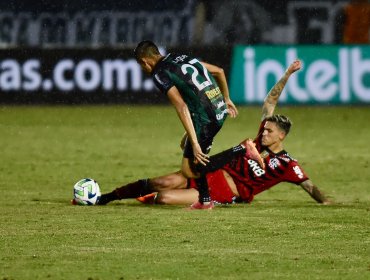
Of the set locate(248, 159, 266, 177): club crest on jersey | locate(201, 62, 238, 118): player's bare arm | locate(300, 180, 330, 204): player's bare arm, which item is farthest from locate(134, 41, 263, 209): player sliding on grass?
locate(300, 180, 330, 204): player's bare arm

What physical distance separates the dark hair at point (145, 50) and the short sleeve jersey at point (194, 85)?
0.14 meters

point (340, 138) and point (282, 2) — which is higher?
point (282, 2)

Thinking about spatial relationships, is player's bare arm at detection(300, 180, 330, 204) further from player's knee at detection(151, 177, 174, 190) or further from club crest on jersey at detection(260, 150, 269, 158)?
player's knee at detection(151, 177, 174, 190)

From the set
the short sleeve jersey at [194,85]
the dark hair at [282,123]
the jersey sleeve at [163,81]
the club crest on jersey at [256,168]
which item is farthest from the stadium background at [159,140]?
the jersey sleeve at [163,81]

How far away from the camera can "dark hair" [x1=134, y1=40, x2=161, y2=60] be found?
11156mm

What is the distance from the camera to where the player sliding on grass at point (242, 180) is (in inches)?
464

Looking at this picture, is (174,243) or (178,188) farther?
(178,188)

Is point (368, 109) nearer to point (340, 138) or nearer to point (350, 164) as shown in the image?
point (340, 138)

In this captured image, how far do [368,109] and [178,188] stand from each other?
12.5 meters

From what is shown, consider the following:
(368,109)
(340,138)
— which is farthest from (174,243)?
(368,109)

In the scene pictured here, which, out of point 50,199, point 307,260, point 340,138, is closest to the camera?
point 307,260

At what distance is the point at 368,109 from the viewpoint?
23.8 meters

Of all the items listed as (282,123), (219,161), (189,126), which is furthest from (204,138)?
(282,123)

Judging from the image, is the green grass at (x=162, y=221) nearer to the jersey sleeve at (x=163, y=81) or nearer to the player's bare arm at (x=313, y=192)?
the player's bare arm at (x=313, y=192)
